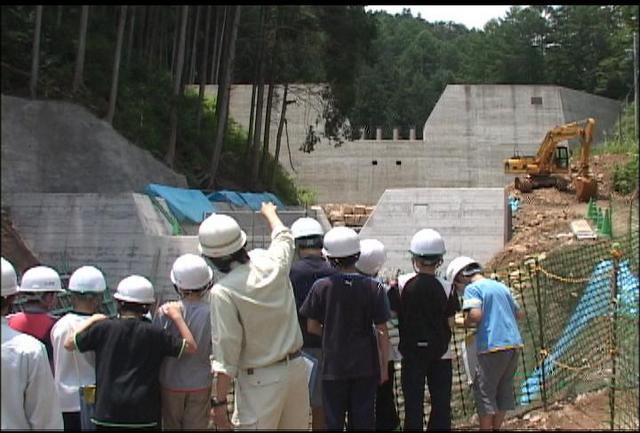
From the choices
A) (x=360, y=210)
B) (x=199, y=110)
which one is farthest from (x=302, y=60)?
(x=360, y=210)

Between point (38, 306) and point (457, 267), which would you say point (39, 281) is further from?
point (457, 267)

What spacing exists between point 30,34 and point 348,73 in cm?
1020

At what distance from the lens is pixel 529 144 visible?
119 ft

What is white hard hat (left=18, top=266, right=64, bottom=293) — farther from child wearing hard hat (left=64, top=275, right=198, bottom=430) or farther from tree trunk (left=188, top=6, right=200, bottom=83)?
tree trunk (left=188, top=6, right=200, bottom=83)

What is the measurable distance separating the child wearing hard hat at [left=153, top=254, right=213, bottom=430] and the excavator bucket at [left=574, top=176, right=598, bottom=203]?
76.4 ft

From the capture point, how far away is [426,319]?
453 cm

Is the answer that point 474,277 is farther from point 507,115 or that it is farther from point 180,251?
point 507,115

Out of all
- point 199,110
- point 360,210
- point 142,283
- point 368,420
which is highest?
point 199,110

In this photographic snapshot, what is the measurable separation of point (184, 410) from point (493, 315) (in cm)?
220

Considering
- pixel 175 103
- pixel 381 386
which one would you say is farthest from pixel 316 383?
pixel 175 103

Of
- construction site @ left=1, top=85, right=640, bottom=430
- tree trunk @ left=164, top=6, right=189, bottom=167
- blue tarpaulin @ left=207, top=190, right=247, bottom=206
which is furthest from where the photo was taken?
tree trunk @ left=164, top=6, right=189, bottom=167

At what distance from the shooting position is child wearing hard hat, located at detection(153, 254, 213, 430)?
3.90 meters

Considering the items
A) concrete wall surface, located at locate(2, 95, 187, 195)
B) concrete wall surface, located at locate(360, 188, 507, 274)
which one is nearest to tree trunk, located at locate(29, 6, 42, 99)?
concrete wall surface, located at locate(2, 95, 187, 195)

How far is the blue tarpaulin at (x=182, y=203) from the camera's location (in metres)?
18.3
